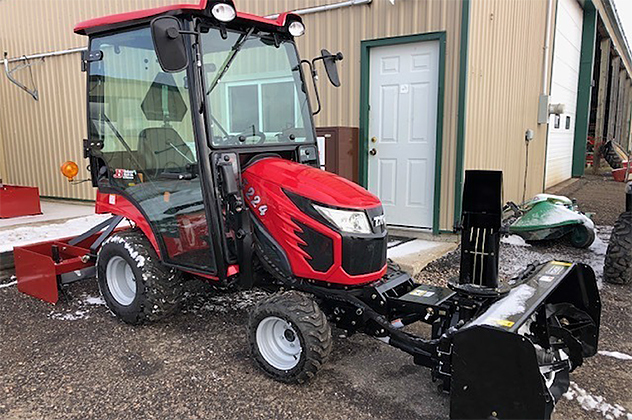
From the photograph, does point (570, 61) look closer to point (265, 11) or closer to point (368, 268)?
point (265, 11)

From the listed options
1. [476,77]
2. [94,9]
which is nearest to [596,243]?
[476,77]

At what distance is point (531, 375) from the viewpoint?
212 centimetres

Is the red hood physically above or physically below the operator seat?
below

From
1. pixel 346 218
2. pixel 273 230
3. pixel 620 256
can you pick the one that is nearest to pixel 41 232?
pixel 273 230

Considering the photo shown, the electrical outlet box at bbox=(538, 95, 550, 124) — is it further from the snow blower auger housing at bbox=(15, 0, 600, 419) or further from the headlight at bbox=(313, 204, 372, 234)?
the headlight at bbox=(313, 204, 372, 234)

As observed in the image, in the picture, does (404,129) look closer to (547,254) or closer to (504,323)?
(547,254)

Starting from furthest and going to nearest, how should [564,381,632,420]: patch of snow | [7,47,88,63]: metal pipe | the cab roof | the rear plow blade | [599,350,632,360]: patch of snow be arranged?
[7,47,88,63]: metal pipe
[599,350,632,360]: patch of snow
the cab roof
[564,381,632,420]: patch of snow
the rear plow blade

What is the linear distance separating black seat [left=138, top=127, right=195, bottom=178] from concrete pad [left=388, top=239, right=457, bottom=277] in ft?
8.33

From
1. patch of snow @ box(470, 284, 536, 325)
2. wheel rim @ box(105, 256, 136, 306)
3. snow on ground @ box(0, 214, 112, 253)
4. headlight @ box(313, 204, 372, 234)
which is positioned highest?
headlight @ box(313, 204, 372, 234)

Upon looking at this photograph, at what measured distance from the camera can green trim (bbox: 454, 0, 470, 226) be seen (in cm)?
Answer: 573

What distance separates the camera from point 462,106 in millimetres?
5852

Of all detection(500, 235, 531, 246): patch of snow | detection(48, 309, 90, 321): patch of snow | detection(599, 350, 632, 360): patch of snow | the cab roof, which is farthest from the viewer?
detection(500, 235, 531, 246): patch of snow

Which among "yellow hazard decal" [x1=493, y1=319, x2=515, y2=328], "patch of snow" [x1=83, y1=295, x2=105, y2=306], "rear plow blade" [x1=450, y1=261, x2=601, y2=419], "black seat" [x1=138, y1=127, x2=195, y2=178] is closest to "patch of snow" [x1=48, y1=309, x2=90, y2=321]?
"patch of snow" [x1=83, y1=295, x2=105, y2=306]

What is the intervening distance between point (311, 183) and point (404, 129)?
354 cm
